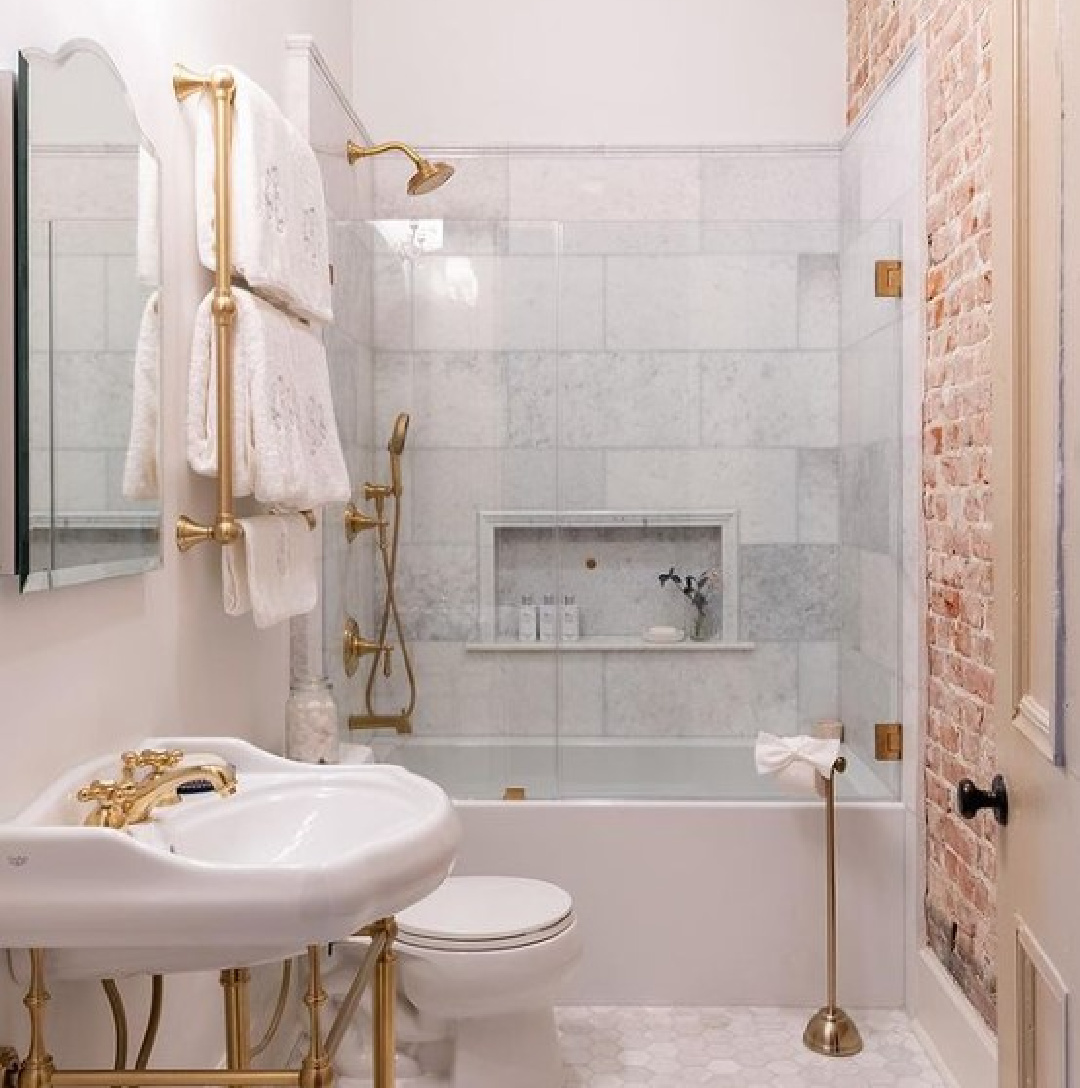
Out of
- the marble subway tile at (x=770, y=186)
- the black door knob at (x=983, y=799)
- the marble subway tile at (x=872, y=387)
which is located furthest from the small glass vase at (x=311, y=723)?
the marble subway tile at (x=770, y=186)

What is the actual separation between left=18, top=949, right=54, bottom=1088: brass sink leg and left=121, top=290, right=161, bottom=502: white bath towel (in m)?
0.74

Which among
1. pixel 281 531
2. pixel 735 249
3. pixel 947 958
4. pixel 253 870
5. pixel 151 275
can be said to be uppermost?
pixel 735 249

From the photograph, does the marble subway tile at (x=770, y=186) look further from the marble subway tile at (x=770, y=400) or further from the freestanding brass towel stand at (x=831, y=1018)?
the freestanding brass towel stand at (x=831, y=1018)

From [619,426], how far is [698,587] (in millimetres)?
507

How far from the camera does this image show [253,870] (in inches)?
54.6

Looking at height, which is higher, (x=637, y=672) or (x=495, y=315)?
(x=495, y=315)

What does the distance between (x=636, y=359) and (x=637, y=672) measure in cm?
87

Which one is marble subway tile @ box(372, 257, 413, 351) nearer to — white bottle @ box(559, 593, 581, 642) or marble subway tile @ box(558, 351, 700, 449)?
marble subway tile @ box(558, 351, 700, 449)

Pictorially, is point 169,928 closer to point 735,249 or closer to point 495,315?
point 495,315

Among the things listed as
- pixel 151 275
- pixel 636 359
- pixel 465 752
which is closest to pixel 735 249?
pixel 636 359

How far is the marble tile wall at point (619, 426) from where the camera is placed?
11.1 ft

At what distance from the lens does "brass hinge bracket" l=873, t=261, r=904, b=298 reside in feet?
10.4

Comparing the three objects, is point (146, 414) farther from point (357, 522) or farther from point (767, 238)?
point (767, 238)

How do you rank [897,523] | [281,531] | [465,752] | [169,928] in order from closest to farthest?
[169,928] < [281,531] < [897,523] < [465,752]
